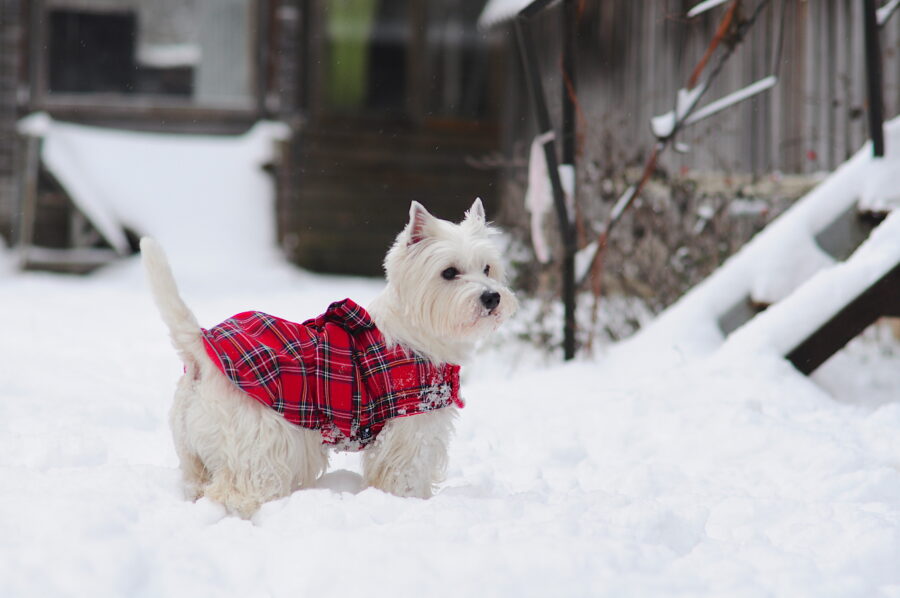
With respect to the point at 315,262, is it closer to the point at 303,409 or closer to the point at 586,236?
the point at 586,236

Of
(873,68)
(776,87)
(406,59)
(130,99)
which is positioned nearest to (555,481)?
(873,68)

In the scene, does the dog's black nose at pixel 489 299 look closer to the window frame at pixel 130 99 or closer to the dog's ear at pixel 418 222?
the dog's ear at pixel 418 222

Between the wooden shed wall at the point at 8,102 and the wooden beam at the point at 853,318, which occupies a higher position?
the wooden shed wall at the point at 8,102

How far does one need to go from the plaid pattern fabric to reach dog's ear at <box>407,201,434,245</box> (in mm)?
293

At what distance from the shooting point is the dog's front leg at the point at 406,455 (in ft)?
9.00

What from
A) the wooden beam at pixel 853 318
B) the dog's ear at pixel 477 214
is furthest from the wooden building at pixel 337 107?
the dog's ear at pixel 477 214

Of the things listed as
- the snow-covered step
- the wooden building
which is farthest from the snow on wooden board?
the wooden building

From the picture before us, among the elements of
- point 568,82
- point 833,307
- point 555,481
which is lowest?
point 555,481

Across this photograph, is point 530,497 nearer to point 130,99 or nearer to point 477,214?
point 477,214

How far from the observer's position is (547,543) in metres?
2.19

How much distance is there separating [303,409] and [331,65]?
9960 mm

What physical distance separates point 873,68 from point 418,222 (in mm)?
2812

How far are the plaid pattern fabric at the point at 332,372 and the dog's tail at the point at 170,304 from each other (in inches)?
2.0

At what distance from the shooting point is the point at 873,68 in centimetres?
429
